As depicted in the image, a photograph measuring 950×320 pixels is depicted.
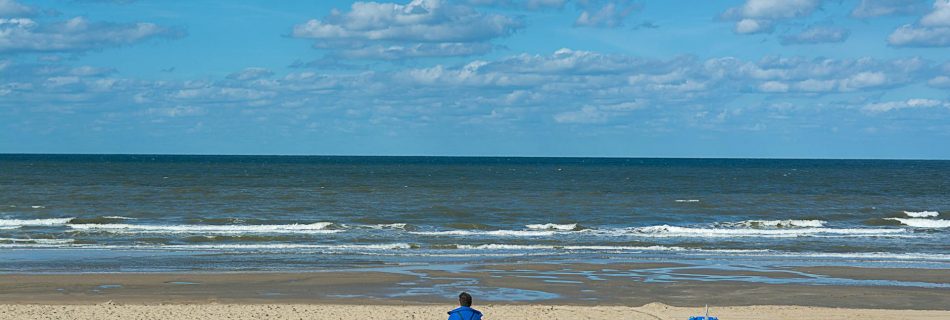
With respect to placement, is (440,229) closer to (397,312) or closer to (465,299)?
(397,312)

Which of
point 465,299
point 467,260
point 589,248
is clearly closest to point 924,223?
point 589,248

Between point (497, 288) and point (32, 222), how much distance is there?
85.5 ft

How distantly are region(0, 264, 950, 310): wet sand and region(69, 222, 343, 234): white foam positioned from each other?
45.3ft

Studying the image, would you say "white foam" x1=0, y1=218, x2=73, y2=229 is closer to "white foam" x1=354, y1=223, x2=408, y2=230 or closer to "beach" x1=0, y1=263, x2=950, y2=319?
"white foam" x1=354, y1=223, x2=408, y2=230

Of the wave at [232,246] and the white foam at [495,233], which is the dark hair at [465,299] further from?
the white foam at [495,233]

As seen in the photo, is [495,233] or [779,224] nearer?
[495,233]

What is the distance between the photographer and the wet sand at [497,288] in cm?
2092

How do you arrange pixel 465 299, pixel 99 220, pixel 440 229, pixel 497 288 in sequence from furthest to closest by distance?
pixel 99 220 → pixel 440 229 → pixel 497 288 → pixel 465 299

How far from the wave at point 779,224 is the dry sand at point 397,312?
24.3 metres

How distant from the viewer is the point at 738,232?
3984 cm

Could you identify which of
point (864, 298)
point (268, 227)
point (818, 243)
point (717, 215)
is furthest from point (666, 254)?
point (717, 215)

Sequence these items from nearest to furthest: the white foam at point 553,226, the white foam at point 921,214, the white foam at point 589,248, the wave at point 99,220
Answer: the white foam at point 589,248 < the white foam at point 553,226 < the wave at point 99,220 < the white foam at point 921,214

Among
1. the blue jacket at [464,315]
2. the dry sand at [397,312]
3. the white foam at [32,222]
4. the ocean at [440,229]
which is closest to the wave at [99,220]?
the ocean at [440,229]

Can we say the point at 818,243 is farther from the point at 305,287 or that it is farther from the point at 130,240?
the point at 130,240
